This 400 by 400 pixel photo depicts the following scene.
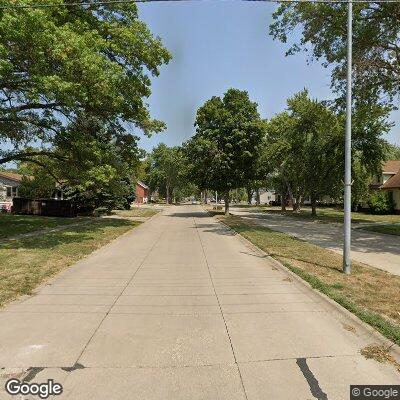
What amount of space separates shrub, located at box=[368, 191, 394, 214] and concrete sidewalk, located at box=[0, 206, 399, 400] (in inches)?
1587

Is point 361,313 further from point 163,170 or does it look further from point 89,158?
point 163,170

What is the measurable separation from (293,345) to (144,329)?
2039mm

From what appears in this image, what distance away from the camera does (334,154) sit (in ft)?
113

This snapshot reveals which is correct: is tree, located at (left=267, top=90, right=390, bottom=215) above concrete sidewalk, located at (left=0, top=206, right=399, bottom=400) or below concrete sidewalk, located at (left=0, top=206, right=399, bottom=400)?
above

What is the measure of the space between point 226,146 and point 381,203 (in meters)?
20.2

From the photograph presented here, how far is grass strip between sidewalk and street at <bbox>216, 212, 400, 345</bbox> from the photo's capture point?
648 cm

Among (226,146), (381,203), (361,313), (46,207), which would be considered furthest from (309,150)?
(361,313)

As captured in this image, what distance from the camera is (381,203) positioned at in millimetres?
46438

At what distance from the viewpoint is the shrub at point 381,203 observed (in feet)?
152

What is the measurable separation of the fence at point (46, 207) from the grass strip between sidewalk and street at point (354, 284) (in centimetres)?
2355

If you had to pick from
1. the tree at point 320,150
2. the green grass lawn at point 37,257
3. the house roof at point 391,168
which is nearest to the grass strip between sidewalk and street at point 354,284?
the green grass lawn at point 37,257

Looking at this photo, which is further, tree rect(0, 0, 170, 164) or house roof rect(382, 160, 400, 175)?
house roof rect(382, 160, 400, 175)

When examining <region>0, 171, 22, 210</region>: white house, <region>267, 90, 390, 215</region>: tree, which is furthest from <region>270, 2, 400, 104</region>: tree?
<region>0, 171, 22, 210</region>: white house

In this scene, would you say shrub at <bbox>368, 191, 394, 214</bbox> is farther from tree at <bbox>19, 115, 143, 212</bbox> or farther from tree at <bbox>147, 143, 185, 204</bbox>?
tree at <bbox>147, 143, 185, 204</bbox>
